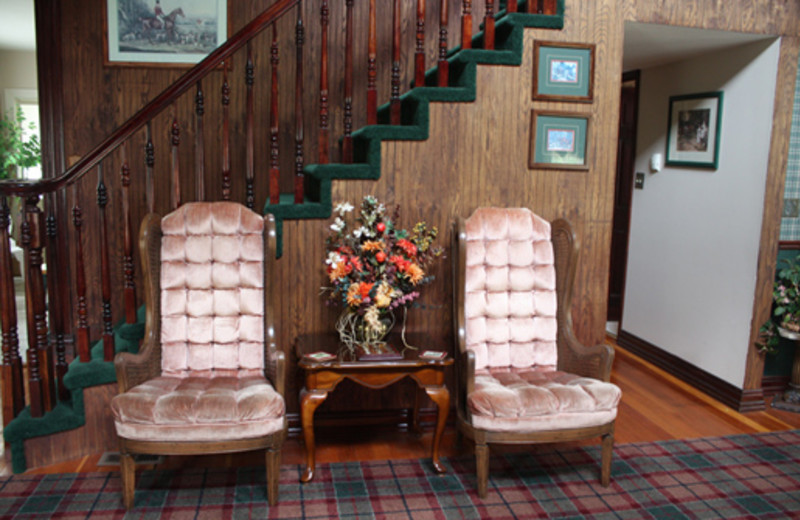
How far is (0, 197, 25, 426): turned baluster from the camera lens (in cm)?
299

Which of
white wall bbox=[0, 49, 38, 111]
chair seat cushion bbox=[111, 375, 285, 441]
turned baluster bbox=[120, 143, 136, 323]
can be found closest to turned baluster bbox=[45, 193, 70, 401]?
turned baluster bbox=[120, 143, 136, 323]

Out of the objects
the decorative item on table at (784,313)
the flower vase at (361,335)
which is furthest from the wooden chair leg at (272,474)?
the decorative item on table at (784,313)

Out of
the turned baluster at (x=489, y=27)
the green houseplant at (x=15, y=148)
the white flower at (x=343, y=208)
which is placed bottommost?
the white flower at (x=343, y=208)

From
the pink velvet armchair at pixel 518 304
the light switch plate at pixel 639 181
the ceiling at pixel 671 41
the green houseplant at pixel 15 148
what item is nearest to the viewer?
the pink velvet armchair at pixel 518 304

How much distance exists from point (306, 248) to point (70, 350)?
1.83 m

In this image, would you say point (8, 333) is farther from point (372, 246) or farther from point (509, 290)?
point (509, 290)

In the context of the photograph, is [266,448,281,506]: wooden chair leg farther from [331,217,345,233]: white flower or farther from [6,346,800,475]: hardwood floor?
[331,217,345,233]: white flower

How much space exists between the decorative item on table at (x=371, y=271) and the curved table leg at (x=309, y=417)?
0.25 m

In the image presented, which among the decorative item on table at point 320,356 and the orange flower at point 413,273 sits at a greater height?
the orange flower at point 413,273

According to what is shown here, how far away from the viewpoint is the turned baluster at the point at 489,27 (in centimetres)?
340

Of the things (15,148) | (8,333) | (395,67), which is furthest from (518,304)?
(15,148)

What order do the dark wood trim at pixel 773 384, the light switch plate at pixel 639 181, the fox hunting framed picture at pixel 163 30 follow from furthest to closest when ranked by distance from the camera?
the light switch plate at pixel 639 181
the dark wood trim at pixel 773 384
the fox hunting framed picture at pixel 163 30

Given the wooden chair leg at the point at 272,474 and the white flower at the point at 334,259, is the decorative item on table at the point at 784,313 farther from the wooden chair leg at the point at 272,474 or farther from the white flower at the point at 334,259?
the wooden chair leg at the point at 272,474

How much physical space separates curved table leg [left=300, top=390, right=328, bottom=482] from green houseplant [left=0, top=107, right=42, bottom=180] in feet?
19.5
